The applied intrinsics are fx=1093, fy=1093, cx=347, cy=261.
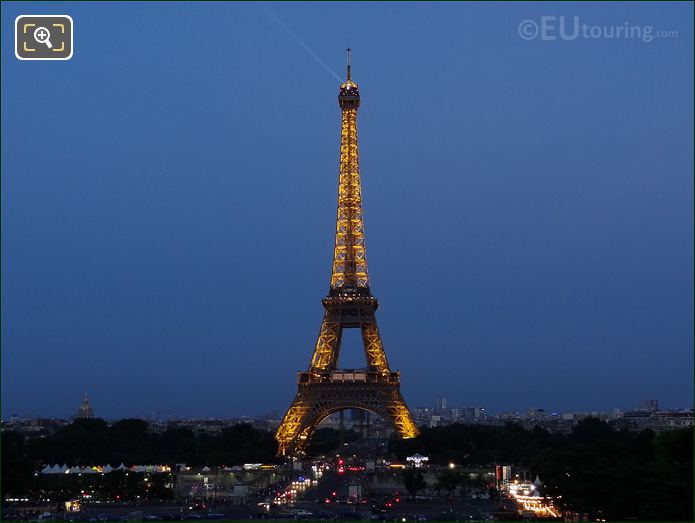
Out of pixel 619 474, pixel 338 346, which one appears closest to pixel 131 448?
pixel 338 346

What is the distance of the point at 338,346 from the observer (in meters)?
76.6

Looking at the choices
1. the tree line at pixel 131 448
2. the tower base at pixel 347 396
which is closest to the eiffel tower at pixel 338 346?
the tower base at pixel 347 396

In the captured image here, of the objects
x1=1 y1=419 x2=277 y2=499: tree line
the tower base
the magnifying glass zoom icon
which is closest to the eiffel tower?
the tower base

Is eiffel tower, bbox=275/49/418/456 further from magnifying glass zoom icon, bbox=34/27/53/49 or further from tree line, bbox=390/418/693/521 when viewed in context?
magnifying glass zoom icon, bbox=34/27/53/49

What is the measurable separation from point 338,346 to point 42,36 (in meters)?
58.0

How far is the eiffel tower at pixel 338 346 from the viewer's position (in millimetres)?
74375

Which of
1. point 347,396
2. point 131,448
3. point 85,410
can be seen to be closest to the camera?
point 347,396

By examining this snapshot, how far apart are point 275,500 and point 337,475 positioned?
18568 millimetres

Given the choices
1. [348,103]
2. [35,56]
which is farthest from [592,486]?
[348,103]

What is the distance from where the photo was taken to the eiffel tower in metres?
74.4

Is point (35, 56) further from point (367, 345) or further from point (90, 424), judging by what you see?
point (90, 424)

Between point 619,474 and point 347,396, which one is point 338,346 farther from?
point 619,474

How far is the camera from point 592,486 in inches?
Result: 1591

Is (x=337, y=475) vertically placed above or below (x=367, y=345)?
below
